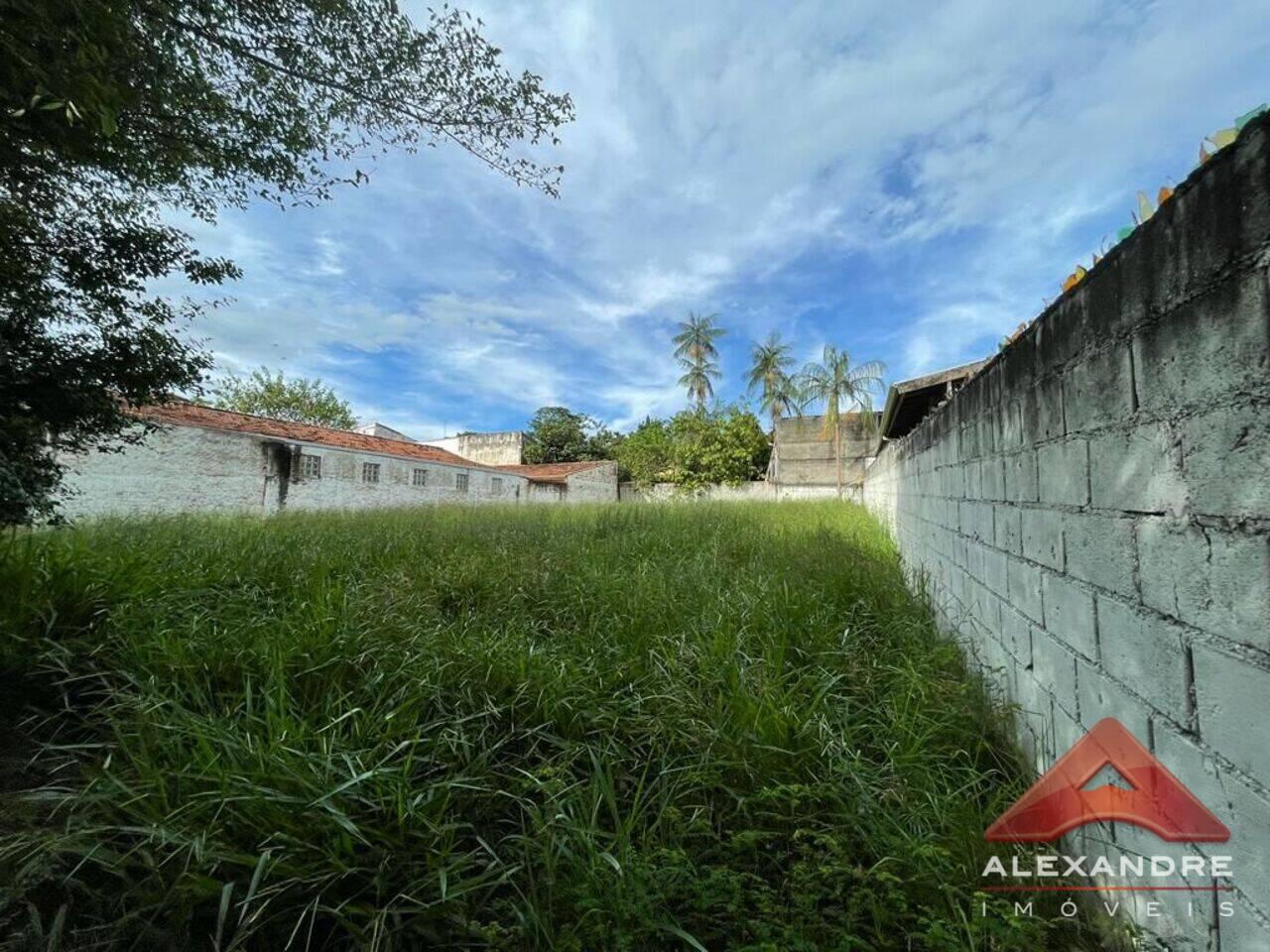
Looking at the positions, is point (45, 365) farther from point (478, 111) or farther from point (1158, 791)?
point (1158, 791)

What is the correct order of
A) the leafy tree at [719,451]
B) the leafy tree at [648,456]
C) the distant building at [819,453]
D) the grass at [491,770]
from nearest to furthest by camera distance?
the grass at [491,770] < the distant building at [819,453] < the leafy tree at [719,451] < the leafy tree at [648,456]

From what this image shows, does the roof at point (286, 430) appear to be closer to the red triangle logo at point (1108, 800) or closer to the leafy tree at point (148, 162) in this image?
the leafy tree at point (148, 162)

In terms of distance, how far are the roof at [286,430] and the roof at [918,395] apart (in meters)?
12.8

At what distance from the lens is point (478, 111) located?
4.29 metres

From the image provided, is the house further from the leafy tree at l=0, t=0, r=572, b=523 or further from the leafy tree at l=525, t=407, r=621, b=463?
the leafy tree at l=0, t=0, r=572, b=523

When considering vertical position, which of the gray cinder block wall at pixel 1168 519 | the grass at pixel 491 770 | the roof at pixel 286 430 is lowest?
the grass at pixel 491 770

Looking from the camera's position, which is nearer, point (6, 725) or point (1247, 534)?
point (1247, 534)

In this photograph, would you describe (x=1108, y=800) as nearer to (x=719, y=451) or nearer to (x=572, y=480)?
(x=719, y=451)

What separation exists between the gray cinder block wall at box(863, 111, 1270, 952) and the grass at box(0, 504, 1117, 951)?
48cm

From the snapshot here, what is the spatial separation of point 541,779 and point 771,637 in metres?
1.21

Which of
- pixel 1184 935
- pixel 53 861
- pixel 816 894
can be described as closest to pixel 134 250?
pixel 53 861

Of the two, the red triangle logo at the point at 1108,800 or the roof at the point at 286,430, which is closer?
the red triangle logo at the point at 1108,800

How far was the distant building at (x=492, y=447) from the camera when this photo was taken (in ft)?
90.7

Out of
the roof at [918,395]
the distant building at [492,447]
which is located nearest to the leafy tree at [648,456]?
the distant building at [492,447]
